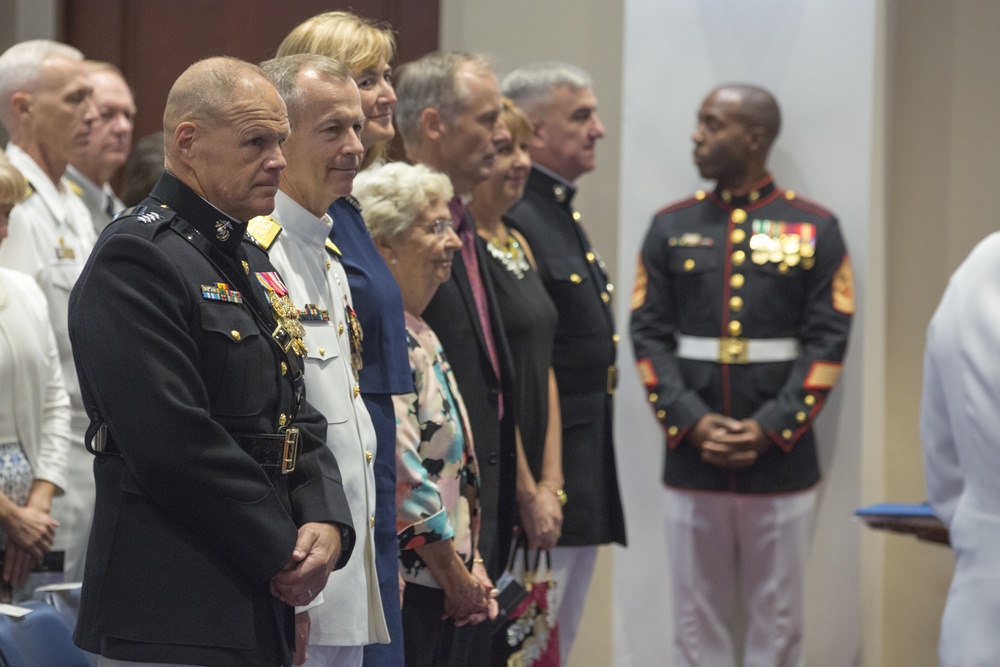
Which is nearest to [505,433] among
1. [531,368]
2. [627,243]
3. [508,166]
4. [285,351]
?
[531,368]

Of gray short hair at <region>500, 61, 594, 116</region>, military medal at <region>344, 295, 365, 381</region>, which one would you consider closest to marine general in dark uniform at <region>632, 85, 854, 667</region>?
gray short hair at <region>500, 61, 594, 116</region>

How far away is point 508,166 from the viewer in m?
3.69

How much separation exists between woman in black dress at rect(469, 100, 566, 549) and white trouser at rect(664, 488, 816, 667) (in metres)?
1.08

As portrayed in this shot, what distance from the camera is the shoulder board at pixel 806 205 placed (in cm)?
477

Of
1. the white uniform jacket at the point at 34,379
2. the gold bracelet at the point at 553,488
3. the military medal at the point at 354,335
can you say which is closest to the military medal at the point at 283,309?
the military medal at the point at 354,335

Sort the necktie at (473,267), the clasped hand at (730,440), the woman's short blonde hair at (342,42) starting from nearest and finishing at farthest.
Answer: the woman's short blonde hair at (342,42), the necktie at (473,267), the clasped hand at (730,440)

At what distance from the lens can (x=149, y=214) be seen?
2.02 meters

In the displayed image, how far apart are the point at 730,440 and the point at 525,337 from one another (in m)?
1.25

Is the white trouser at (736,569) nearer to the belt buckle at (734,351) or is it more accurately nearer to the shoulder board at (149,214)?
the belt buckle at (734,351)

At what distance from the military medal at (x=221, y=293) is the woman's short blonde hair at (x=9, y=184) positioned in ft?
3.75

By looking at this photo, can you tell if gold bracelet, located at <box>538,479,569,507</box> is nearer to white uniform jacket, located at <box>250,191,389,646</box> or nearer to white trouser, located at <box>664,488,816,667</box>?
white trouser, located at <box>664,488,816,667</box>

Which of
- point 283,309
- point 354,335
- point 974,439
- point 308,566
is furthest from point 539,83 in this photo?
point 308,566

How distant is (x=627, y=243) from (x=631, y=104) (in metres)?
0.49

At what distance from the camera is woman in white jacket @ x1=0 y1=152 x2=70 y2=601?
3.01m
